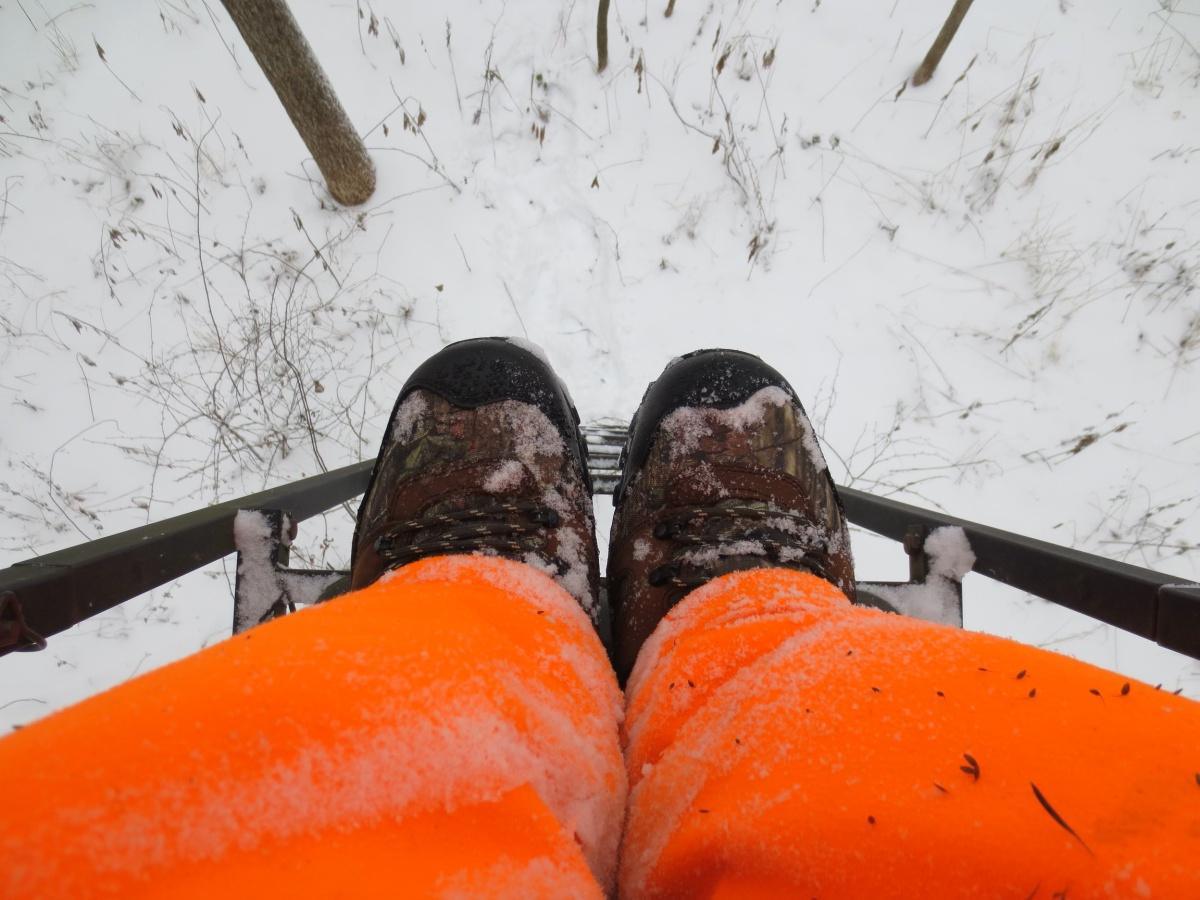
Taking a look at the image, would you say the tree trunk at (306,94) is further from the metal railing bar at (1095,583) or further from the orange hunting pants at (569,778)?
the metal railing bar at (1095,583)

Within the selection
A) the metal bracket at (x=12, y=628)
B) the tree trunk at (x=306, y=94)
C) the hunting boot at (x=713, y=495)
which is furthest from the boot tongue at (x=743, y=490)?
the tree trunk at (x=306, y=94)

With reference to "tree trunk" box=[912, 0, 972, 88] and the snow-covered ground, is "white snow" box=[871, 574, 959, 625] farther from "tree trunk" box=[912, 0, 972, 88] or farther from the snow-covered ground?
"tree trunk" box=[912, 0, 972, 88]

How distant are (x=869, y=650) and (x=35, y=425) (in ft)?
8.27

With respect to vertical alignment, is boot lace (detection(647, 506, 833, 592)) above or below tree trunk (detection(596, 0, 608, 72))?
below

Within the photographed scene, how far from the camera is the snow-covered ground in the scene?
188 cm

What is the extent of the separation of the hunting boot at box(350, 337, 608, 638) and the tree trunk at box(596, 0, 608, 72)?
4.24 feet

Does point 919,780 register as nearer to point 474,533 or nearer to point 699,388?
point 474,533

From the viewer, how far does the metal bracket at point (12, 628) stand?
1.77 feet

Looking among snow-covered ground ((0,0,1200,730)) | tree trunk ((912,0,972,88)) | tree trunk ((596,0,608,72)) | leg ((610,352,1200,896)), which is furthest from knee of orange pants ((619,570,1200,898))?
tree trunk ((912,0,972,88))

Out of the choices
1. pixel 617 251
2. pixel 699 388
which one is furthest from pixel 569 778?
pixel 617 251

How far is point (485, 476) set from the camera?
3.62ft

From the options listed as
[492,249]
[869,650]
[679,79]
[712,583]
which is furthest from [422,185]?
[869,650]

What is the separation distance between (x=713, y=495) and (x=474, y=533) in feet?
1.40

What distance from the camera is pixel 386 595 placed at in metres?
0.64
